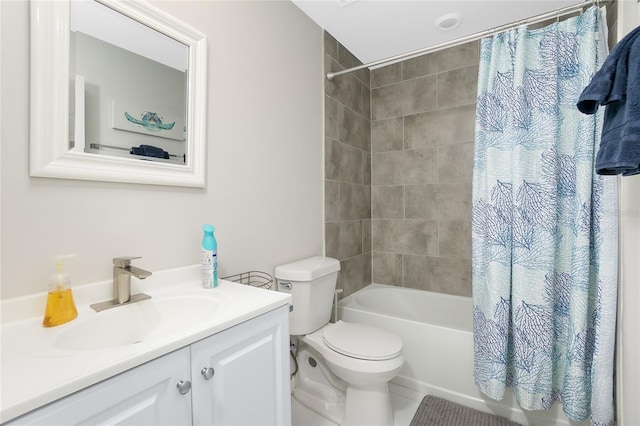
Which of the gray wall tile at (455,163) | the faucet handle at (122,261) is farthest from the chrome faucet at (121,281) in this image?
the gray wall tile at (455,163)

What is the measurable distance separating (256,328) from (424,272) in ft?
6.21

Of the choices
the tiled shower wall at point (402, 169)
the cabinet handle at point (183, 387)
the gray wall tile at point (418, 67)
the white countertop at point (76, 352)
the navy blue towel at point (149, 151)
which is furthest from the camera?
the gray wall tile at point (418, 67)

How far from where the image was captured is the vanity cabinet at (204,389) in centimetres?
59

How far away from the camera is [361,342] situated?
5.10 ft

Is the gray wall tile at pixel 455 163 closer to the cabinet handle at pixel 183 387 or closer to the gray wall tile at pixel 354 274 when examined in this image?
the gray wall tile at pixel 354 274

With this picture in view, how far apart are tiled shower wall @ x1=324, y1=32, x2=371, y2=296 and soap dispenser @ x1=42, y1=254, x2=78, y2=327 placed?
4.76 feet

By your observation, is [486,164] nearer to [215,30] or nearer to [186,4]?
[215,30]

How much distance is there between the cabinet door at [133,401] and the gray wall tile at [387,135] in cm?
232

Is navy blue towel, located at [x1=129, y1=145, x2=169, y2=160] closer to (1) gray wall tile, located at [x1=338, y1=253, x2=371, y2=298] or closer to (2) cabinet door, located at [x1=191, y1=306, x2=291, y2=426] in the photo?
(2) cabinet door, located at [x1=191, y1=306, x2=291, y2=426]

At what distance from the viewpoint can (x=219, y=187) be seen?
1354 mm

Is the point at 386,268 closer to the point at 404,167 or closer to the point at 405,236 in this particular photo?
the point at 405,236

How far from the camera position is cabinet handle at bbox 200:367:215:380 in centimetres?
77

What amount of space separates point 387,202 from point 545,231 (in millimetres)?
1354

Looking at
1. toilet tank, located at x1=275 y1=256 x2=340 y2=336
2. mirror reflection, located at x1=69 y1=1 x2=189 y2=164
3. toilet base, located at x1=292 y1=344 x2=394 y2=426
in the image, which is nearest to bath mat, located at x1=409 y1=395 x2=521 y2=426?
toilet base, located at x1=292 y1=344 x2=394 y2=426
